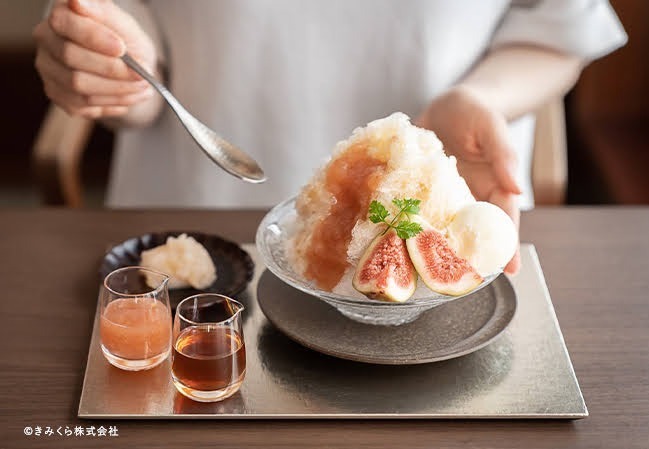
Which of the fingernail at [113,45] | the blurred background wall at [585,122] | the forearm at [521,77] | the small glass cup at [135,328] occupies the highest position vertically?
the fingernail at [113,45]

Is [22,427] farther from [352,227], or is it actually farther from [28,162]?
[28,162]

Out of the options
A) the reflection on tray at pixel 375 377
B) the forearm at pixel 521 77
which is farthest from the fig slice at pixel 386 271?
the forearm at pixel 521 77

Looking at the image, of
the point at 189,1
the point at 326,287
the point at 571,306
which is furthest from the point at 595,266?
the point at 189,1

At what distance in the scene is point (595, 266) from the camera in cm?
147

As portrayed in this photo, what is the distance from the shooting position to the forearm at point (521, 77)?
1845mm

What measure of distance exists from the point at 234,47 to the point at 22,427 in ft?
3.47

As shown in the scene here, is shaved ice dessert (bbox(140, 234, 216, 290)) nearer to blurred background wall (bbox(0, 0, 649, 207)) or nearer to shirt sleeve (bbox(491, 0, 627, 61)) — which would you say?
shirt sleeve (bbox(491, 0, 627, 61))

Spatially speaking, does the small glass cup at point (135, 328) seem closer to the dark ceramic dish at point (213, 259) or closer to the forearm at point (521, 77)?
the dark ceramic dish at point (213, 259)

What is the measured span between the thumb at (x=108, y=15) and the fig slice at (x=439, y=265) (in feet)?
2.20

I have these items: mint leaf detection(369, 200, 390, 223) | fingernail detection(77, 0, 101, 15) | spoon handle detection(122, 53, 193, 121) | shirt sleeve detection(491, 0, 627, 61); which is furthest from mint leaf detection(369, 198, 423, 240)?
shirt sleeve detection(491, 0, 627, 61)

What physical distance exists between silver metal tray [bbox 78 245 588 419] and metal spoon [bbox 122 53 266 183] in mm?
326

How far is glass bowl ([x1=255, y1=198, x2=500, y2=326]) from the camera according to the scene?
44.8 inches

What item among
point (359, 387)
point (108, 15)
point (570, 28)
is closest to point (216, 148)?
point (108, 15)

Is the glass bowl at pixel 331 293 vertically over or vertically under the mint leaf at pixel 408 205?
under
